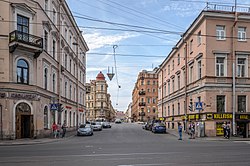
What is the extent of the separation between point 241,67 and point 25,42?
21.1 meters

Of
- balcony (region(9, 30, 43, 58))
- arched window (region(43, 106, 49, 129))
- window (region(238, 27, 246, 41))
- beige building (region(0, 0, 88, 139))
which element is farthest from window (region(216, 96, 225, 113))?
balcony (region(9, 30, 43, 58))

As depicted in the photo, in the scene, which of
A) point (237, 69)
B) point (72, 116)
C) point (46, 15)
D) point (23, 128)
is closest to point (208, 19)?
point (237, 69)

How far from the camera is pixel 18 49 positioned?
26484 millimetres

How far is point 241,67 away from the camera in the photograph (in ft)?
103

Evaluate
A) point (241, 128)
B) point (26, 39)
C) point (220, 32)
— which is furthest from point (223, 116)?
point (26, 39)

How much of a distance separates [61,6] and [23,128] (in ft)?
56.0

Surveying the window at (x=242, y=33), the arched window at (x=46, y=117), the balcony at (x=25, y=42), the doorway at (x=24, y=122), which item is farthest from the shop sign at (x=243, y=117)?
the balcony at (x=25, y=42)

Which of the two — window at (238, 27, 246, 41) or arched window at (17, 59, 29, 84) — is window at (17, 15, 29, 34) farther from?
window at (238, 27, 246, 41)

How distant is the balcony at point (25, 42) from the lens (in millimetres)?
25578

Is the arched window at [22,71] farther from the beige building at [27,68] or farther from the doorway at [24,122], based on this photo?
the doorway at [24,122]

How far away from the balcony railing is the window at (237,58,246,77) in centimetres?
1950

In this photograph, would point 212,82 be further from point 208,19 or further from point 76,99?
point 76,99

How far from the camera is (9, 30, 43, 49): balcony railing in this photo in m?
25.6

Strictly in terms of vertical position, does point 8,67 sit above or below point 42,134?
above
